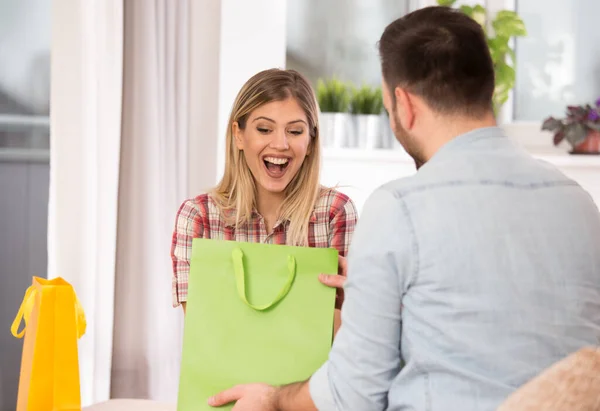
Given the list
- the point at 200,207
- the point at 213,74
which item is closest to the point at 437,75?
the point at 200,207

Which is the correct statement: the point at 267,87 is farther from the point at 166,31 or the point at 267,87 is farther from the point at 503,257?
the point at 166,31

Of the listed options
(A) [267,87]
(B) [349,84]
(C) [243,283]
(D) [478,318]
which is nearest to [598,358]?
(D) [478,318]

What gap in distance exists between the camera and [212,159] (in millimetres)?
3049

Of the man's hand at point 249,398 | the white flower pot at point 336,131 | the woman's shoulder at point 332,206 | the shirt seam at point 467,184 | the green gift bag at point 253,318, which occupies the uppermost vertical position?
the white flower pot at point 336,131

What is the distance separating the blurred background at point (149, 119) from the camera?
230 centimetres

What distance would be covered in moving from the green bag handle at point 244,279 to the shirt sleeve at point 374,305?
0.70ft

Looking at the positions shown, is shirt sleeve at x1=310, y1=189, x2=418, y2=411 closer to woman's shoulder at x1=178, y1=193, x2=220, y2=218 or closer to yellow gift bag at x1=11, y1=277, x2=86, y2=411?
yellow gift bag at x1=11, y1=277, x2=86, y2=411

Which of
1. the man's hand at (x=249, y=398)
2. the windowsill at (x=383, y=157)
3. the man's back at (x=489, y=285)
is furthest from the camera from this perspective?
the windowsill at (x=383, y=157)

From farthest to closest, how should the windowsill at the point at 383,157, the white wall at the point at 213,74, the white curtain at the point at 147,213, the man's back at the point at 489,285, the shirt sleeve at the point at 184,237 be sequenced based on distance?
the windowsill at the point at 383,157 < the white wall at the point at 213,74 < the white curtain at the point at 147,213 < the shirt sleeve at the point at 184,237 < the man's back at the point at 489,285

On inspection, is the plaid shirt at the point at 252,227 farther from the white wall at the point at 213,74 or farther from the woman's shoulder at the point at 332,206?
the white wall at the point at 213,74

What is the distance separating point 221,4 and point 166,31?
36 centimetres

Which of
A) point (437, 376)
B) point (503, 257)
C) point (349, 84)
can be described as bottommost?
point (437, 376)

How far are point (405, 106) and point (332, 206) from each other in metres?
0.67

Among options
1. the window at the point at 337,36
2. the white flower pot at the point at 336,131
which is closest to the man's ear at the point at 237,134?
the white flower pot at the point at 336,131
